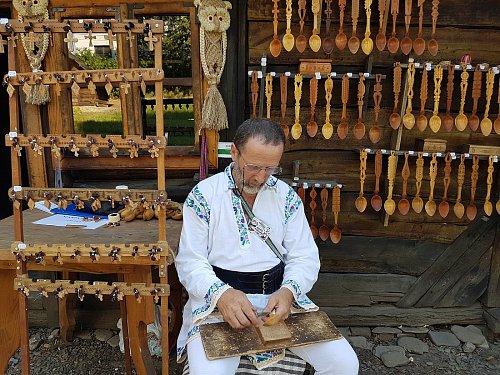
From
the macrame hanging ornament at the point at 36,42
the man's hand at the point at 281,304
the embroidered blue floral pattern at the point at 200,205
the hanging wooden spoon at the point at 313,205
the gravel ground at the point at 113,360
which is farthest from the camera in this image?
the hanging wooden spoon at the point at 313,205

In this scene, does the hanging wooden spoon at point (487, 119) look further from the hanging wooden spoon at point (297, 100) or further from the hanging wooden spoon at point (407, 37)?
the hanging wooden spoon at point (297, 100)

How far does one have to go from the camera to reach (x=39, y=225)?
2336 mm

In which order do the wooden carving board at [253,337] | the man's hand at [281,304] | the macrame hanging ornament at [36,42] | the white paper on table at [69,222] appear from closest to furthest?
the wooden carving board at [253,337] < the man's hand at [281,304] < the white paper on table at [69,222] < the macrame hanging ornament at [36,42]

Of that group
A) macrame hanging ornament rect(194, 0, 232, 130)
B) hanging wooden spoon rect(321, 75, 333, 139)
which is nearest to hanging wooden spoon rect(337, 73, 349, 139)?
hanging wooden spoon rect(321, 75, 333, 139)

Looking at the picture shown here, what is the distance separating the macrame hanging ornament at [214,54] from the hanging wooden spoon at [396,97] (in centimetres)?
105

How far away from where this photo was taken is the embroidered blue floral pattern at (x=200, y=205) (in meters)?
2.01

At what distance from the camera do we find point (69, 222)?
241 cm

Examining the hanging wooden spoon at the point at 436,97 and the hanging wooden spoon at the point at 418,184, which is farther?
the hanging wooden spoon at the point at 418,184

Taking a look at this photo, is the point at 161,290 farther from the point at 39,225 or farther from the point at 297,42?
the point at 297,42

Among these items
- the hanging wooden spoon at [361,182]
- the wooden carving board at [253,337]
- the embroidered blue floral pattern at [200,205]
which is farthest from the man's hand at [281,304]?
the hanging wooden spoon at [361,182]

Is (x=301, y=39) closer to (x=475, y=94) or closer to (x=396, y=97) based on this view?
Answer: (x=396, y=97)

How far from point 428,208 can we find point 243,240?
1.54m

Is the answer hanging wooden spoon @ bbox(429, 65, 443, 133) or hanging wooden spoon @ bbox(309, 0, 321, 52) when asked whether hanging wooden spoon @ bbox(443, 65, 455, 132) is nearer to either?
hanging wooden spoon @ bbox(429, 65, 443, 133)

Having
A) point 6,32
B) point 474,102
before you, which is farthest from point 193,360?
point 474,102
